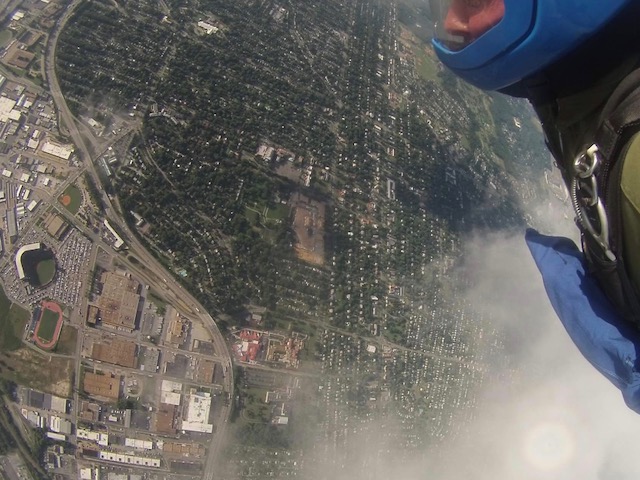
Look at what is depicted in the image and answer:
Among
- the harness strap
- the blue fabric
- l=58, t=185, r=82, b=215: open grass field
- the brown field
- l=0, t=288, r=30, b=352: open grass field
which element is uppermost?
the harness strap

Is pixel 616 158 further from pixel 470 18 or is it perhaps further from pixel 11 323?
pixel 11 323

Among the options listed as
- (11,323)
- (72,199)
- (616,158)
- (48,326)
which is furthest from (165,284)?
(616,158)

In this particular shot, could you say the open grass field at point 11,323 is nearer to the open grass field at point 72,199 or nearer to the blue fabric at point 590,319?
the open grass field at point 72,199

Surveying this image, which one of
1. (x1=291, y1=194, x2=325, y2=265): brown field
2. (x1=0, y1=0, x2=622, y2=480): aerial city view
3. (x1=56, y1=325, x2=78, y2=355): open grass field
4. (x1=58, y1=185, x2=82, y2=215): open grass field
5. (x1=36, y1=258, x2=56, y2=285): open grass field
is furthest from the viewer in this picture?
(x1=291, y1=194, x2=325, y2=265): brown field

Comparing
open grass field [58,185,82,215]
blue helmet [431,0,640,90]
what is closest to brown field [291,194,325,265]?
open grass field [58,185,82,215]

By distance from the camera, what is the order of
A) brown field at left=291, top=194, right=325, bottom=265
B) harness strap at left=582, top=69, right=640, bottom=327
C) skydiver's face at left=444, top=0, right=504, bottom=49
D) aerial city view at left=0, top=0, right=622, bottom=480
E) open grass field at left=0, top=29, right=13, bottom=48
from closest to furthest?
harness strap at left=582, top=69, right=640, bottom=327 < skydiver's face at left=444, top=0, right=504, bottom=49 < aerial city view at left=0, top=0, right=622, bottom=480 < brown field at left=291, top=194, right=325, bottom=265 < open grass field at left=0, top=29, right=13, bottom=48

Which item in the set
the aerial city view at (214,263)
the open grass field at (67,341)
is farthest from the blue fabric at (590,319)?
the open grass field at (67,341)

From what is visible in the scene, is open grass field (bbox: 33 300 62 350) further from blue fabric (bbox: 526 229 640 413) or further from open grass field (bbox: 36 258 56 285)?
blue fabric (bbox: 526 229 640 413)
